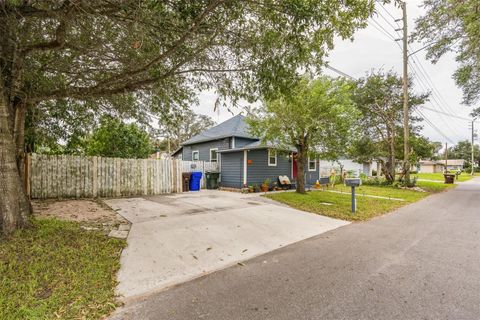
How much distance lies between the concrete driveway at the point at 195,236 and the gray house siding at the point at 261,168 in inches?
195

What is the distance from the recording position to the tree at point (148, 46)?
143 inches

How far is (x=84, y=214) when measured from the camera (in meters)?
6.05

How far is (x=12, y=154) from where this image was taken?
3.85 metres

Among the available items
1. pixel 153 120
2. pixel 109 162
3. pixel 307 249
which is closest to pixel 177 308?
pixel 307 249

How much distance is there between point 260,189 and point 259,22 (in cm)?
932

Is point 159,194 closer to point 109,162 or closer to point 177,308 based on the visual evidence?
point 109,162

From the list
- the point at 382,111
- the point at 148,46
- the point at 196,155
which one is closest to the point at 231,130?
the point at 196,155

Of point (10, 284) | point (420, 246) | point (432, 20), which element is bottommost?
point (420, 246)

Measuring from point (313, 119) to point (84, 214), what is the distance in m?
8.54

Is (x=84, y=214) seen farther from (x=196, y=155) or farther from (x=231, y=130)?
(x=196, y=155)

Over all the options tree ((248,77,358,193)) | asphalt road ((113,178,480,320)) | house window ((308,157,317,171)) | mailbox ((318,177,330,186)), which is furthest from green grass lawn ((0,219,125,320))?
mailbox ((318,177,330,186))

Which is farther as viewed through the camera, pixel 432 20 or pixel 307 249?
pixel 432 20

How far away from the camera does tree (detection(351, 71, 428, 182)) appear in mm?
18203

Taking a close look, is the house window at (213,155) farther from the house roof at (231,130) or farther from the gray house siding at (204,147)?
the house roof at (231,130)
